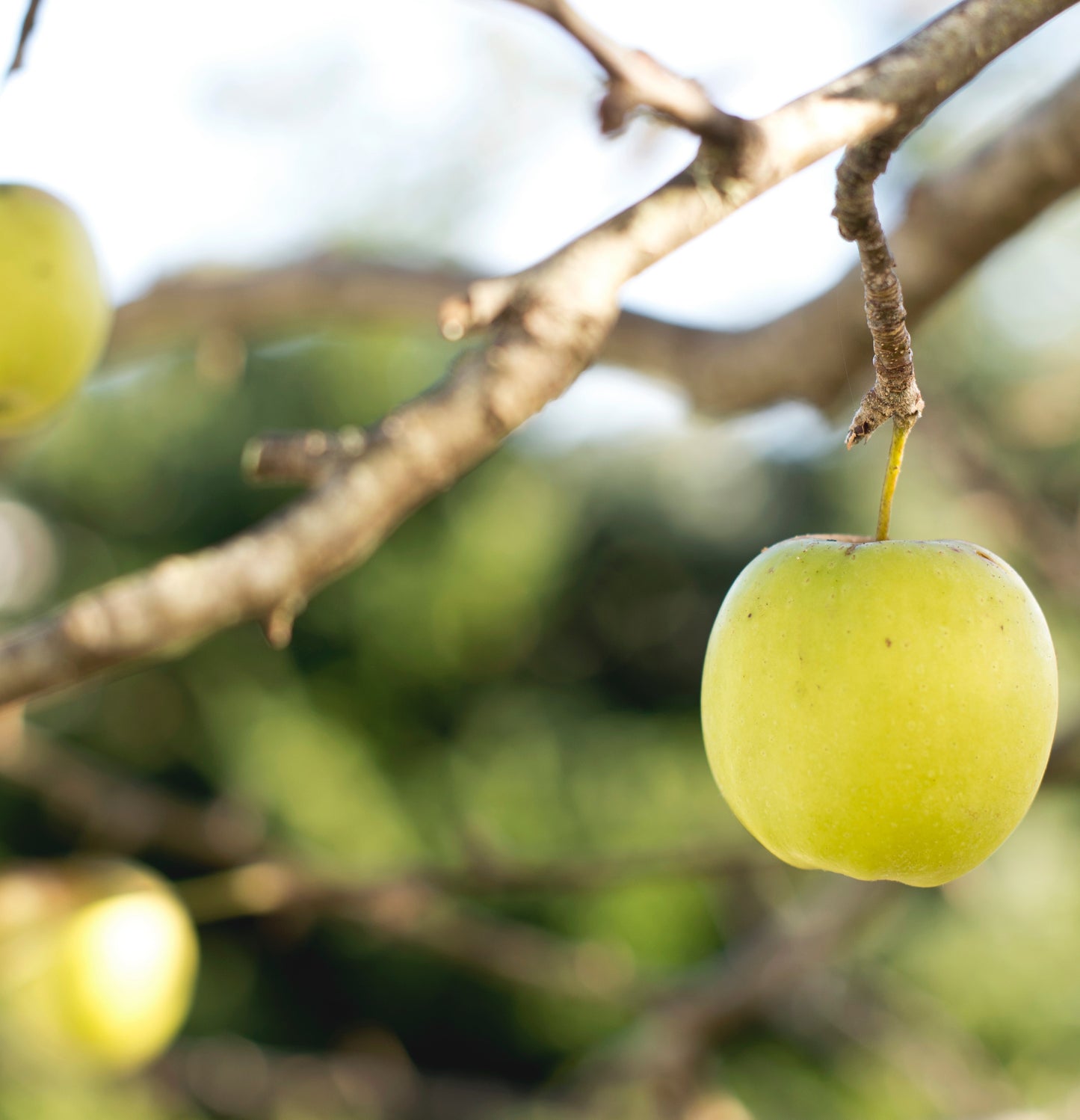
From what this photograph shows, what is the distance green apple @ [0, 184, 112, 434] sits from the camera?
62 cm

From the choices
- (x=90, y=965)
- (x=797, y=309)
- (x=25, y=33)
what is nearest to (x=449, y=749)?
(x=90, y=965)

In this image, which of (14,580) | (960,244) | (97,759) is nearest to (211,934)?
(97,759)

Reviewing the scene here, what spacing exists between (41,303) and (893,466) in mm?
512

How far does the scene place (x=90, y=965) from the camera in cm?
122

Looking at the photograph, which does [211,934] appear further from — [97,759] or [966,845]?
[966,845]

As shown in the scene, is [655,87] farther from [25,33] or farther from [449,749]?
[449,749]

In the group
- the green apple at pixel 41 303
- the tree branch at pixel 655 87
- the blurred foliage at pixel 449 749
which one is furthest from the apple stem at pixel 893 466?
the blurred foliage at pixel 449 749

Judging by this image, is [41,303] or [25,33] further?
[41,303]

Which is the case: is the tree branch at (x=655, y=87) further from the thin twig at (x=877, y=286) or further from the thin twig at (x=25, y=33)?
the thin twig at (x=25, y=33)

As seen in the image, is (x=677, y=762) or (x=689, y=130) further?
(x=677, y=762)

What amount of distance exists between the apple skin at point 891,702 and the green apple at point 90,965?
1091mm

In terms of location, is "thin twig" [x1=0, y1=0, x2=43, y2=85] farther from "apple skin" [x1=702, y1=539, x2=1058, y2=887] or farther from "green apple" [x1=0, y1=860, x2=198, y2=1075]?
"green apple" [x1=0, y1=860, x2=198, y2=1075]

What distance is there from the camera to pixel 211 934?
11.3 feet

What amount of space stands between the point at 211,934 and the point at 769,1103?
1.93 meters
